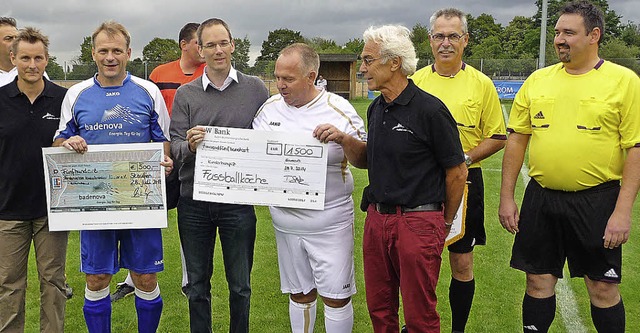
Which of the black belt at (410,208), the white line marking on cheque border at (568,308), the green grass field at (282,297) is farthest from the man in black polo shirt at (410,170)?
the white line marking on cheque border at (568,308)

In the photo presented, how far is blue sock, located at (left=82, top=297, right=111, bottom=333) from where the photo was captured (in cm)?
408

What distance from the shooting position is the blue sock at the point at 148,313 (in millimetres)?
4188

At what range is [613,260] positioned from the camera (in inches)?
144

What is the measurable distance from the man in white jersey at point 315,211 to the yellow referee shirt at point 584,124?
1.18 metres

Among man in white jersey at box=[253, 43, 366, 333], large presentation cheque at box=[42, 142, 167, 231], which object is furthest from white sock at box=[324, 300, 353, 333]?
large presentation cheque at box=[42, 142, 167, 231]

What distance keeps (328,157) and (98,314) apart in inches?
79.1

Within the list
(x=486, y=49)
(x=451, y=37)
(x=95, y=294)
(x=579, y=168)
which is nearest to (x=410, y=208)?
(x=579, y=168)

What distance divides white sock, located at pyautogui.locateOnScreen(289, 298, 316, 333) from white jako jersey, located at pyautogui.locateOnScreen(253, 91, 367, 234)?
0.55 m

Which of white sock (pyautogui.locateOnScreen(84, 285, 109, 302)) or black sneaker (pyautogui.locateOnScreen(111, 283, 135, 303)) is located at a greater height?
white sock (pyautogui.locateOnScreen(84, 285, 109, 302))

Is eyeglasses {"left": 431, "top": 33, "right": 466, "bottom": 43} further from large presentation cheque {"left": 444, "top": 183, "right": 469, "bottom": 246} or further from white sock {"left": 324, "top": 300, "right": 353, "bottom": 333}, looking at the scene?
white sock {"left": 324, "top": 300, "right": 353, "bottom": 333}

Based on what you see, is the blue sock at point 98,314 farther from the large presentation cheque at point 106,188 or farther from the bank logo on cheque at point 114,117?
the bank logo on cheque at point 114,117

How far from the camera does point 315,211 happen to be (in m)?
3.73

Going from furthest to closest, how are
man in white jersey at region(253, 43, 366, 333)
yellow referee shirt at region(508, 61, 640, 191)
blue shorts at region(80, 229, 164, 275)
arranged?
blue shorts at region(80, 229, 164, 275) < man in white jersey at region(253, 43, 366, 333) < yellow referee shirt at region(508, 61, 640, 191)

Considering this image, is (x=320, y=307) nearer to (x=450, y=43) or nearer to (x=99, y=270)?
(x=99, y=270)
